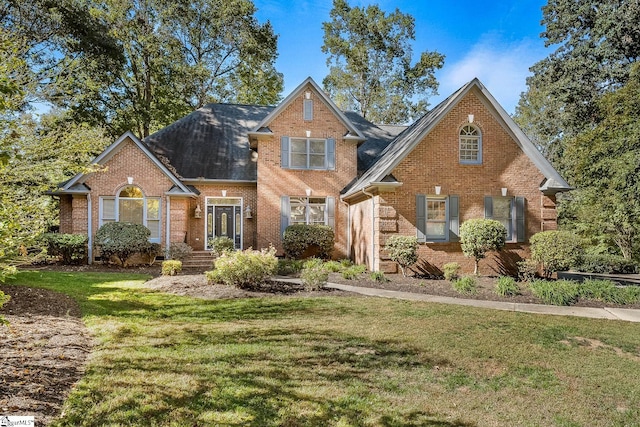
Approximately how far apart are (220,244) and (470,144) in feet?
34.3

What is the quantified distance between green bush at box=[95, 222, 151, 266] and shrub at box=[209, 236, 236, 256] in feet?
8.11

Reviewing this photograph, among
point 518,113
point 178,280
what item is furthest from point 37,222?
point 518,113

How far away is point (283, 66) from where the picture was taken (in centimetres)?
2898

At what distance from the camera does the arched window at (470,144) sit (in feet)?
45.6

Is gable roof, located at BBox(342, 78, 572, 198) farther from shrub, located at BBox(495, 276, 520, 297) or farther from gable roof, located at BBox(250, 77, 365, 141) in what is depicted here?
shrub, located at BBox(495, 276, 520, 297)

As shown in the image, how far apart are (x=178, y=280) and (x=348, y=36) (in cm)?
2988

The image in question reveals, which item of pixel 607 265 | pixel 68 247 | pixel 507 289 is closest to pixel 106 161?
pixel 68 247

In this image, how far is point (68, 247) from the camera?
14125mm

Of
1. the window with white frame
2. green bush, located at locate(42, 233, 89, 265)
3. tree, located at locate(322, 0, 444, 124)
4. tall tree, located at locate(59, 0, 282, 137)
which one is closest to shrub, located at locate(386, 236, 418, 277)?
the window with white frame

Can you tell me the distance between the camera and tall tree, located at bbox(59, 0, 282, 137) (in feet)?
77.9

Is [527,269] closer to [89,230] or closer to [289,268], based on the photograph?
[289,268]

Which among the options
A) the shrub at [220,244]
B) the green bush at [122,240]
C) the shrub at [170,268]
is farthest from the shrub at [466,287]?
the green bush at [122,240]

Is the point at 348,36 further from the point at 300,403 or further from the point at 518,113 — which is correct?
the point at 300,403

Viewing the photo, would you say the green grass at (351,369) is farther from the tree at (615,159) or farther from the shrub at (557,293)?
the tree at (615,159)
